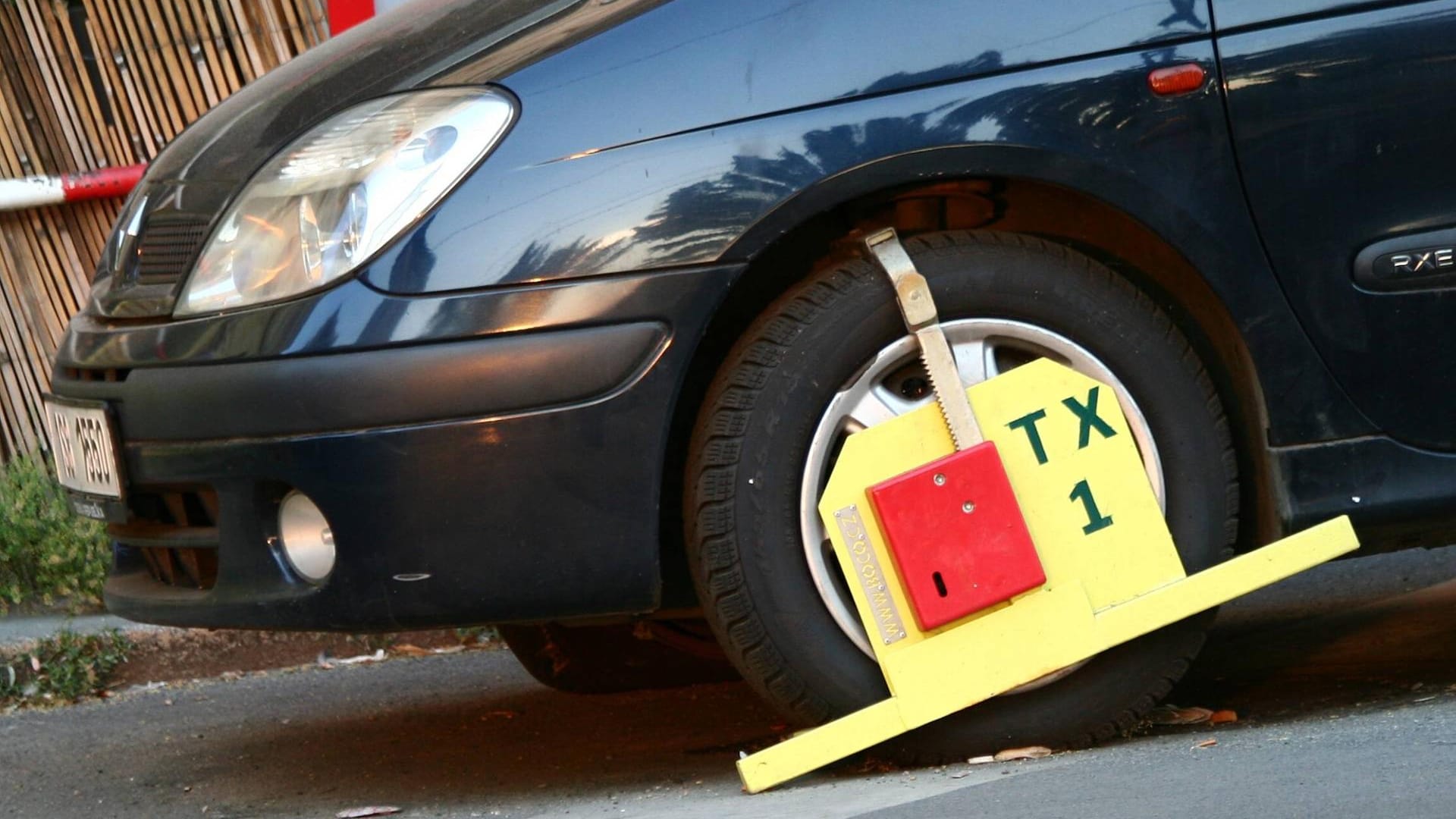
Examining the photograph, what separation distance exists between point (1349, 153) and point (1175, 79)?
291 millimetres

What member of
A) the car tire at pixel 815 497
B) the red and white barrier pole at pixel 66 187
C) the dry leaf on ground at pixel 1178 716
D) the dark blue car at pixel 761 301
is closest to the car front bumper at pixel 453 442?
the dark blue car at pixel 761 301

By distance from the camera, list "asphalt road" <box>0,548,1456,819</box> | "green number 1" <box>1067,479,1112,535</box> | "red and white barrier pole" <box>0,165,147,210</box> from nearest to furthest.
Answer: "asphalt road" <box>0,548,1456,819</box> < "green number 1" <box>1067,479,1112,535</box> < "red and white barrier pole" <box>0,165,147,210</box>

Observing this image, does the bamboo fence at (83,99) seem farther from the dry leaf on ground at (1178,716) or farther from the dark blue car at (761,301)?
the dry leaf on ground at (1178,716)

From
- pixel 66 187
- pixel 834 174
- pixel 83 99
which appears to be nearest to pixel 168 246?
pixel 834 174

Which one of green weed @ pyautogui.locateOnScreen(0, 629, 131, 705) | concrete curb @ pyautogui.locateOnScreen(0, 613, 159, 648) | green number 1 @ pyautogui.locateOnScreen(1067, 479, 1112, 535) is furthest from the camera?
concrete curb @ pyautogui.locateOnScreen(0, 613, 159, 648)

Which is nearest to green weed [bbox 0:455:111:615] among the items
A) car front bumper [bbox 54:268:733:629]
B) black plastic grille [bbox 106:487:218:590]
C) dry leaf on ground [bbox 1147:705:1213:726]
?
black plastic grille [bbox 106:487:218:590]

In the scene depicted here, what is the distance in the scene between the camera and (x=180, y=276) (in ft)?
9.30

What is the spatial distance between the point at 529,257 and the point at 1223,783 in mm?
1218

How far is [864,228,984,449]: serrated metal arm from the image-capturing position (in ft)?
8.89

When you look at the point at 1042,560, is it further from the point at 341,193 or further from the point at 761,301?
the point at 341,193

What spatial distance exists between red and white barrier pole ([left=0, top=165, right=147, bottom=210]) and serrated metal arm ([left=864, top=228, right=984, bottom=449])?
11.8 ft

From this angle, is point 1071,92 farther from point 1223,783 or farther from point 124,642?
point 124,642

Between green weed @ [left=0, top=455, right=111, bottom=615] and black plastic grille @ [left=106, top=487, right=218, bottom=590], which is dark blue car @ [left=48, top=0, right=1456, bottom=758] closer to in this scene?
black plastic grille @ [left=106, top=487, right=218, bottom=590]

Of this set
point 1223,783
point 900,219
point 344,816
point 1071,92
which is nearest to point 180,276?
point 344,816
